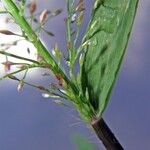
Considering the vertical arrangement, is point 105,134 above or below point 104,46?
below

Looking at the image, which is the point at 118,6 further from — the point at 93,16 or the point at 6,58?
the point at 6,58

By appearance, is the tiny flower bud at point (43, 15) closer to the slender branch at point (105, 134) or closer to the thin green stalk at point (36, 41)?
the thin green stalk at point (36, 41)

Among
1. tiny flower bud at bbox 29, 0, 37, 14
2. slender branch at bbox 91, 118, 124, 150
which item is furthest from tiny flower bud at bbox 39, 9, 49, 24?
slender branch at bbox 91, 118, 124, 150

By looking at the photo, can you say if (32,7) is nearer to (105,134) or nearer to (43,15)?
(43,15)

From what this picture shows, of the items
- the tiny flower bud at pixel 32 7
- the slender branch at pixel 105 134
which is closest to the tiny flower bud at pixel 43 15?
the tiny flower bud at pixel 32 7

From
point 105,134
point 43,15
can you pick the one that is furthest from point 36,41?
point 105,134

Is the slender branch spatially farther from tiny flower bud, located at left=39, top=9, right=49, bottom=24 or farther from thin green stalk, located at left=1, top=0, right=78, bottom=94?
tiny flower bud, located at left=39, top=9, right=49, bottom=24
